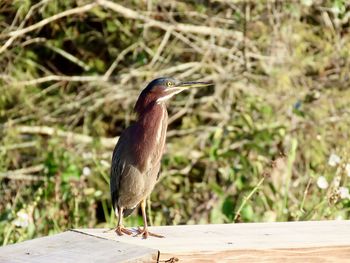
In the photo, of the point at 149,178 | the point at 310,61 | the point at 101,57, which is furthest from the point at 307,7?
the point at 149,178

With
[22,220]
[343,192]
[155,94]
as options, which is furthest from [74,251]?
[343,192]

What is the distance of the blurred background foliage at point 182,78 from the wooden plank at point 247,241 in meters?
3.10

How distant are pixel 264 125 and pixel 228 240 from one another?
383 cm

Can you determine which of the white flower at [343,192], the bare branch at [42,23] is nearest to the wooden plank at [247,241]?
the white flower at [343,192]

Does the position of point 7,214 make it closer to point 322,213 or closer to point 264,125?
point 322,213

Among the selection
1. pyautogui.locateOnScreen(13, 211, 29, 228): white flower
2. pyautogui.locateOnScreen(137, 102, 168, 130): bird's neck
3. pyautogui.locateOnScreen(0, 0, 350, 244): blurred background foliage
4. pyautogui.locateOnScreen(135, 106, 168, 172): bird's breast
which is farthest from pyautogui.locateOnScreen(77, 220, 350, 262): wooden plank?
pyautogui.locateOnScreen(0, 0, 350, 244): blurred background foliage

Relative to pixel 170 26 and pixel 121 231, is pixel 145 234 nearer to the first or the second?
pixel 121 231

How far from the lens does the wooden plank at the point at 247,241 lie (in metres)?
2.71

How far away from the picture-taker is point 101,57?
727 cm

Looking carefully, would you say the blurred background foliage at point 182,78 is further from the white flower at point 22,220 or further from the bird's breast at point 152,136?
the bird's breast at point 152,136

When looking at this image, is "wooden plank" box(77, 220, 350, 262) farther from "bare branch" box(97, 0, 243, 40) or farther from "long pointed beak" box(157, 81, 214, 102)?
"bare branch" box(97, 0, 243, 40)

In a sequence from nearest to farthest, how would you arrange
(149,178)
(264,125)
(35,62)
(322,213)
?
(149,178) → (322,213) → (264,125) → (35,62)

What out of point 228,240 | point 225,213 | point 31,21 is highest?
point 31,21

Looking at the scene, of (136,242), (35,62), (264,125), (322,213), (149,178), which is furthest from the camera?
(35,62)
